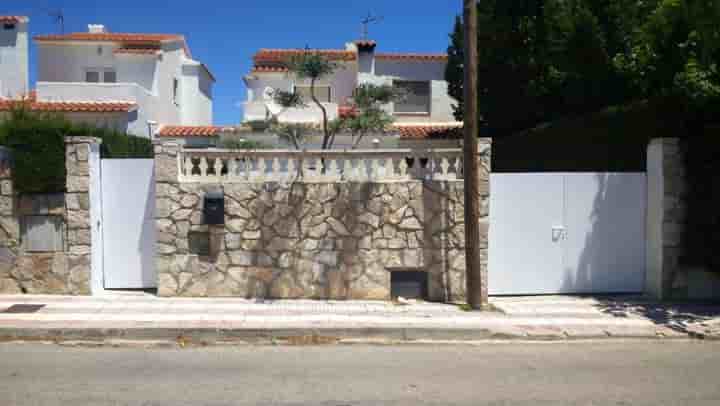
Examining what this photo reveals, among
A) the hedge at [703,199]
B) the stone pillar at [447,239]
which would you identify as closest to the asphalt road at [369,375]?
the stone pillar at [447,239]

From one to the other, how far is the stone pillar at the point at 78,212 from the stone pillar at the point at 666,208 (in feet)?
29.5

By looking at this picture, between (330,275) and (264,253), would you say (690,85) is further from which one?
(264,253)

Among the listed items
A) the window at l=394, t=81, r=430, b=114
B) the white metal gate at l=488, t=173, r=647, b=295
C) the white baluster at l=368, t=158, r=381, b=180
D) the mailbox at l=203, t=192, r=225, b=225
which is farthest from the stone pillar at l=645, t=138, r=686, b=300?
the window at l=394, t=81, r=430, b=114

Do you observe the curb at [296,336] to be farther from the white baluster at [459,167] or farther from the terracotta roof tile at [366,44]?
the terracotta roof tile at [366,44]

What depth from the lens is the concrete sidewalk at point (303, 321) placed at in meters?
7.14

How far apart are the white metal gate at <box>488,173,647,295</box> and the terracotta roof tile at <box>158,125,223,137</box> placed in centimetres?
1036

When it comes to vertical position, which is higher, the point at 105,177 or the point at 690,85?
the point at 690,85

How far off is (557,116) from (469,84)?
21.7 ft

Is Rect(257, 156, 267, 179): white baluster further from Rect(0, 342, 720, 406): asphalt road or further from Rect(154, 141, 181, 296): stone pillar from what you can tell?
Rect(0, 342, 720, 406): asphalt road

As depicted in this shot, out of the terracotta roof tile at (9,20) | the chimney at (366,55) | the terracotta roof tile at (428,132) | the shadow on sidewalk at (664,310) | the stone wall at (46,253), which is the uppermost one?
the terracotta roof tile at (9,20)

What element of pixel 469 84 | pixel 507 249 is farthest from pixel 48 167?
pixel 507 249

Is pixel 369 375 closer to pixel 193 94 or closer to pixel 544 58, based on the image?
pixel 544 58

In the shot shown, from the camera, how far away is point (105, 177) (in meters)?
8.98

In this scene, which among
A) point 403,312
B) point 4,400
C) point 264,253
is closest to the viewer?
point 4,400
